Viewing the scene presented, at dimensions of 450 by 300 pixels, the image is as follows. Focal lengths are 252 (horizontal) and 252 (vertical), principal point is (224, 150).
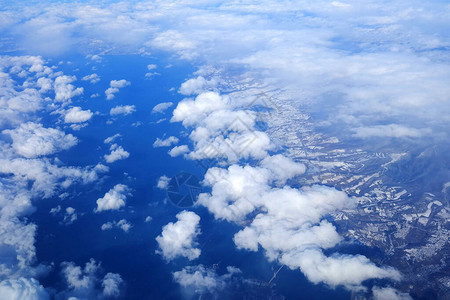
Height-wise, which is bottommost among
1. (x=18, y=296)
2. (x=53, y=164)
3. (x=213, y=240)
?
(x=213, y=240)

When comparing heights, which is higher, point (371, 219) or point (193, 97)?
point (193, 97)

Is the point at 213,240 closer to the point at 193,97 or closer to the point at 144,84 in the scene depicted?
the point at 193,97

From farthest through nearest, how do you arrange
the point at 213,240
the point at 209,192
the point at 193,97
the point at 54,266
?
the point at 193,97 → the point at 209,192 → the point at 213,240 → the point at 54,266

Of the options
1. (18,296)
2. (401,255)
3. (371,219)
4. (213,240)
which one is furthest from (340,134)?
(18,296)

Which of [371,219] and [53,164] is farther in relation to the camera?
[53,164]

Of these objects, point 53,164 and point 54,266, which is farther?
point 53,164

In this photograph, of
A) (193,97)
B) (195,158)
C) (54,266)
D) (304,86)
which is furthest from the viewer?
(304,86)

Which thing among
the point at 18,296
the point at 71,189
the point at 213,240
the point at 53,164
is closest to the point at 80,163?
the point at 53,164

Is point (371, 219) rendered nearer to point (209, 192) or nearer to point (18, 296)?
point (209, 192)

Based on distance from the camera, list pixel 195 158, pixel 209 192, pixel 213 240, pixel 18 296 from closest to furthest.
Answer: pixel 18 296, pixel 213 240, pixel 209 192, pixel 195 158
